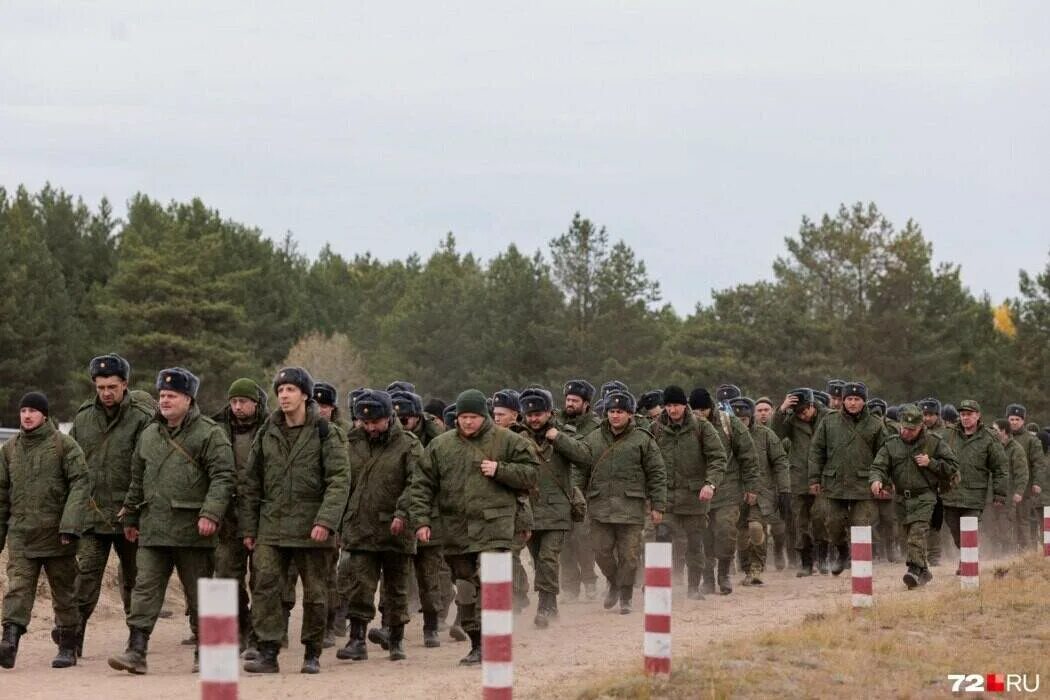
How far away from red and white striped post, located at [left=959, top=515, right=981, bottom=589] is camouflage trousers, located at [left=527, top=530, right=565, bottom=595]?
3.99 meters

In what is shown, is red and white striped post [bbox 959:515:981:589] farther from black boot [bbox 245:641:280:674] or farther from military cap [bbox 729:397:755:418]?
black boot [bbox 245:641:280:674]

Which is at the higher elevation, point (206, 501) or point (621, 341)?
point (621, 341)

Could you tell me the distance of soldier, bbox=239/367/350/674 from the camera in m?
15.0

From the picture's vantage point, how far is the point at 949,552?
97.9ft

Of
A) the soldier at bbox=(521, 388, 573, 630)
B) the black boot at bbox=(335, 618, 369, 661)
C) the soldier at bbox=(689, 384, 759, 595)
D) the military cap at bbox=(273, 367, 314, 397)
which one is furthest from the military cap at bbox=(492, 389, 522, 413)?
the soldier at bbox=(689, 384, 759, 595)

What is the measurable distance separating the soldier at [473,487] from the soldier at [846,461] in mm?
7792

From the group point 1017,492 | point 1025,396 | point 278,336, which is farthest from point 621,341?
point 1017,492

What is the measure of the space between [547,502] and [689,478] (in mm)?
2664

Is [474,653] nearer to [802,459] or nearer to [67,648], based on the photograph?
[67,648]

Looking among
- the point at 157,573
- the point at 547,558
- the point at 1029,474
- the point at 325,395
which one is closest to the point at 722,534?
the point at 547,558

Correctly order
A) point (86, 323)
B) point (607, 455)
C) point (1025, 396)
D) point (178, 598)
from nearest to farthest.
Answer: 1. point (607, 455)
2. point (178, 598)
3. point (1025, 396)
4. point (86, 323)

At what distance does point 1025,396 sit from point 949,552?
157 feet

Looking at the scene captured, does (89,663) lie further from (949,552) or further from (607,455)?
(949,552)

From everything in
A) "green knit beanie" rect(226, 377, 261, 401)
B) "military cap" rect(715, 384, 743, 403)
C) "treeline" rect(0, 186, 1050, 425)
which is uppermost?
"treeline" rect(0, 186, 1050, 425)
